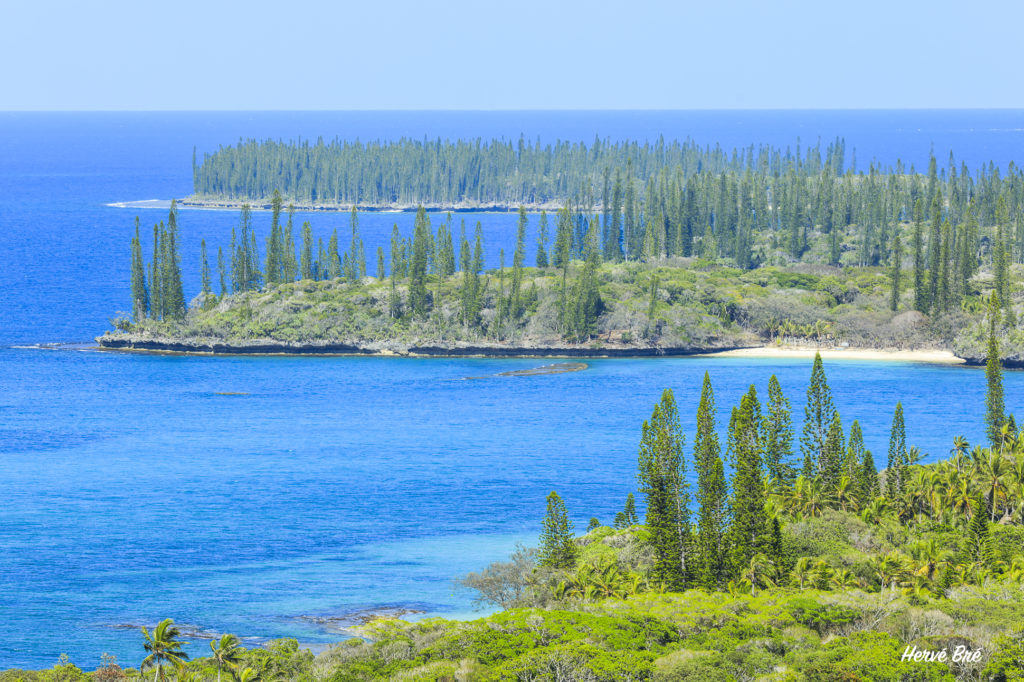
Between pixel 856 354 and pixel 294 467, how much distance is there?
222 feet

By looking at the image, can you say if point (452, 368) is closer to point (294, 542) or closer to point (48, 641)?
point (294, 542)

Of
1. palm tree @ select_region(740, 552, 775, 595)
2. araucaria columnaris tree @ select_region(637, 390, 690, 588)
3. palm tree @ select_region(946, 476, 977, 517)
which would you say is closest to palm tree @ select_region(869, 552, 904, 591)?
palm tree @ select_region(740, 552, 775, 595)

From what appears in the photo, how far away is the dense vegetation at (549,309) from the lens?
142250 mm

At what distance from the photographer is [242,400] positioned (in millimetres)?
120812

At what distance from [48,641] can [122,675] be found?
12.5 meters

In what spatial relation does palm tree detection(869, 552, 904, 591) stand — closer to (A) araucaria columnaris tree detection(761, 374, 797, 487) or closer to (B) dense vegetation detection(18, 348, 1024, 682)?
(B) dense vegetation detection(18, 348, 1024, 682)

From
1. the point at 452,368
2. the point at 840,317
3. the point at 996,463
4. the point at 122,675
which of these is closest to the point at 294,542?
the point at 122,675

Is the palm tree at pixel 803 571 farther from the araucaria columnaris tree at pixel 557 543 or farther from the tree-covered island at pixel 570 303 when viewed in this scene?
the tree-covered island at pixel 570 303

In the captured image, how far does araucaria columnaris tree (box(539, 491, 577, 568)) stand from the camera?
65.7m

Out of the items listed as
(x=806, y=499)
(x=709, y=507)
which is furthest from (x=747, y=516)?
(x=806, y=499)

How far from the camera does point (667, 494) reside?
6656 centimetres

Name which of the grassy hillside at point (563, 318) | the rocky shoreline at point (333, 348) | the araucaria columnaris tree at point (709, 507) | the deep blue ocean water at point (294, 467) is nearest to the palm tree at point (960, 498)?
the araucaria columnaris tree at point (709, 507)

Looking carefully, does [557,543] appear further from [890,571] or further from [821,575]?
[890,571]

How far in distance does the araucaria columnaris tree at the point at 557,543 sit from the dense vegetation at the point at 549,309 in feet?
244
